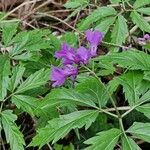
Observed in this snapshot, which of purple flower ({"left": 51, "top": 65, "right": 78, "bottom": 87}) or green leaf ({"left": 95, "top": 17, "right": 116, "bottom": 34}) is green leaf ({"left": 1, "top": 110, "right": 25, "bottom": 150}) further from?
green leaf ({"left": 95, "top": 17, "right": 116, "bottom": 34})

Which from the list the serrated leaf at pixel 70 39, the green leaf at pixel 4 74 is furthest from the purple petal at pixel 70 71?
the serrated leaf at pixel 70 39

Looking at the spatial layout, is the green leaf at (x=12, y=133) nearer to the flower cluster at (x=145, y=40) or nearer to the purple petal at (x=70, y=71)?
the purple petal at (x=70, y=71)

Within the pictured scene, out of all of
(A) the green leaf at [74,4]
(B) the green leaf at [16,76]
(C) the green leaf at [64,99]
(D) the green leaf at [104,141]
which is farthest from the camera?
(A) the green leaf at [74,4]

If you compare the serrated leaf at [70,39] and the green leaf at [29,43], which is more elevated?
the green leaf at [29,43]

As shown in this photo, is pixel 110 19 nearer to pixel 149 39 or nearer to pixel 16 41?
pixel 149 39

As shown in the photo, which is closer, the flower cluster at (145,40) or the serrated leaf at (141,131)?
the serrated leaf at (141,131)

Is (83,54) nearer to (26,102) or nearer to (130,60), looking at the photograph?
(130,60)

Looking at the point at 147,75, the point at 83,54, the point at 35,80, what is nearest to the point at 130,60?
the point at 147,75

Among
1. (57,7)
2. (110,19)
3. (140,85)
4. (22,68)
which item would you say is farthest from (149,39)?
(57,7)
